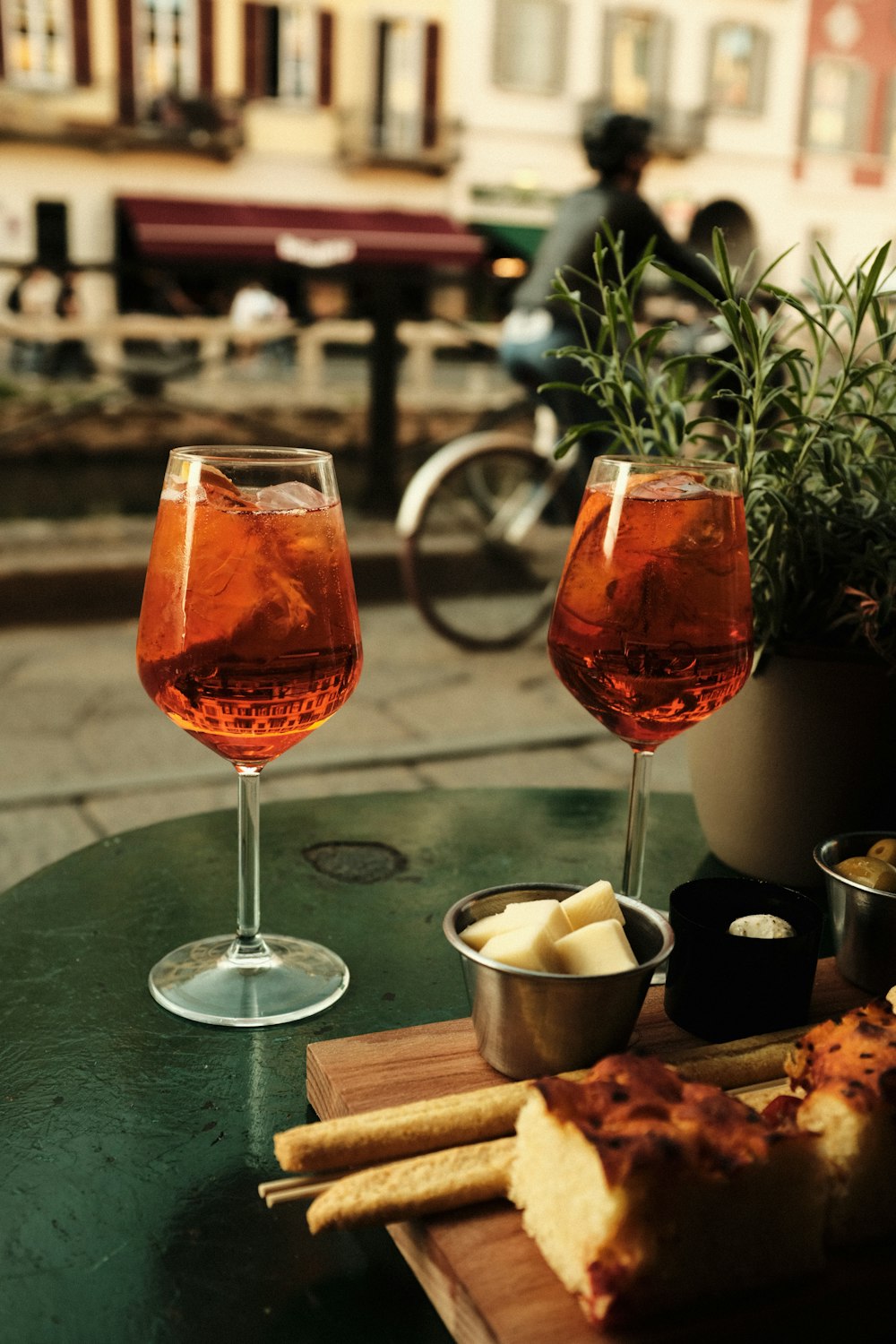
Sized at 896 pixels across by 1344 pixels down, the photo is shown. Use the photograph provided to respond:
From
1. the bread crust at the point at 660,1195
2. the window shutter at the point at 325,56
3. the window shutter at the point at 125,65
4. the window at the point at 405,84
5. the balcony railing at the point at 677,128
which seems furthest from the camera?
the balcony railing at the point at 677,128

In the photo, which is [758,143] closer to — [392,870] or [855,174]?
[855,174]

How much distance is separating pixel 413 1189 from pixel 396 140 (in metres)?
21.1

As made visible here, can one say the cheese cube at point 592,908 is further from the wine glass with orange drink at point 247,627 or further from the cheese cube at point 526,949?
the wine glass with orange drink at point 247,627

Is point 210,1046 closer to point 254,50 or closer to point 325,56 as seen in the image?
point 254,50

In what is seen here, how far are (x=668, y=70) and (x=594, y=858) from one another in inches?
878

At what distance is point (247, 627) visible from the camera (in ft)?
2.92

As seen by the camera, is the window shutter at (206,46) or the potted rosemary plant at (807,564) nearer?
the potted rosemary plant at (807,564)

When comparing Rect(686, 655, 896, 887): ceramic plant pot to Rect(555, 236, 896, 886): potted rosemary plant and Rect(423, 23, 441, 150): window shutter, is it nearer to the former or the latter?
Rect(555, 236, 896, 886): potted rosemary plant

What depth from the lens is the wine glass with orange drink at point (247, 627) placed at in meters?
0.89

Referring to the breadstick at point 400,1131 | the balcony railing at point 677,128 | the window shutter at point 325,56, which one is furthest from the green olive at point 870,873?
the balcony railing at point 677,128

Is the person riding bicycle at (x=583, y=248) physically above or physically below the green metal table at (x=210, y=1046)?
above

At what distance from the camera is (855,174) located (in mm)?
21891

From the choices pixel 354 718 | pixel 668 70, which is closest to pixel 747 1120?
pixel 354 718

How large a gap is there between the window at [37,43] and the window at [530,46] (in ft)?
20.9
